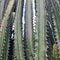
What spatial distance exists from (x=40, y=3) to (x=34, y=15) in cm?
11

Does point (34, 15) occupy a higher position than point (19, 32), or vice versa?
point (34, 15)

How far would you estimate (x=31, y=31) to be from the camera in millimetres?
1785

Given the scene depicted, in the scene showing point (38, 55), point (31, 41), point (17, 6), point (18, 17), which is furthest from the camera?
point (17, 6)

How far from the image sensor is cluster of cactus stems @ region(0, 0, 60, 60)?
1651 mm

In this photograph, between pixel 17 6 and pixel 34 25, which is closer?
pixel 34 25

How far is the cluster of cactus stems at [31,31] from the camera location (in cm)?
165

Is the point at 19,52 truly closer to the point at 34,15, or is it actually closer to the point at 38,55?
the point at 38,55

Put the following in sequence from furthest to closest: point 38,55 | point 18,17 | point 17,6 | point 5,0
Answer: point 5,0, point 17,6, point 18,17, point 38,55

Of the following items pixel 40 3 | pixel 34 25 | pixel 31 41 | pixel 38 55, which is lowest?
pixel 38 55

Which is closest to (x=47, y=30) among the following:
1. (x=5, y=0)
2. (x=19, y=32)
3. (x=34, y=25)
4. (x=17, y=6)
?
(x=34, y=25)

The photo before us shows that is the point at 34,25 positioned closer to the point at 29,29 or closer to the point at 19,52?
the point at 29,29

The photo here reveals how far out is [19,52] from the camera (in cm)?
166

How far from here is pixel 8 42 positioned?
1.75 metres

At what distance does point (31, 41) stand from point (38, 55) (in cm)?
18
